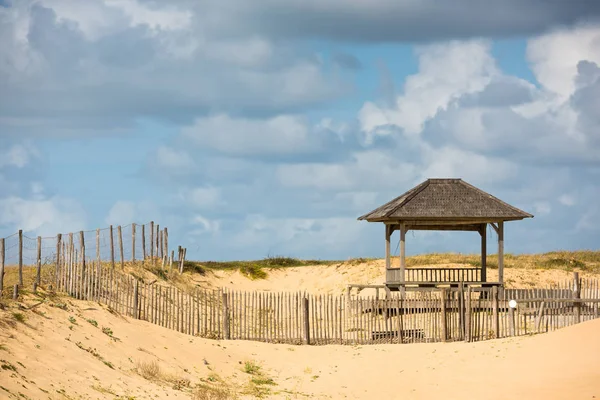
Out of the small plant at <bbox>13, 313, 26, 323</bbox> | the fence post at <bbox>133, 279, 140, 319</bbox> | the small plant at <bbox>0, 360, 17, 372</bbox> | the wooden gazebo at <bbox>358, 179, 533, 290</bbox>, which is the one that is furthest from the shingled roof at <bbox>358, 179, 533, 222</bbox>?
the small plant at <bbox>0, 360, 17, 372</bbox>

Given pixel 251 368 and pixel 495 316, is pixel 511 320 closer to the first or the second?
pixel 495 316

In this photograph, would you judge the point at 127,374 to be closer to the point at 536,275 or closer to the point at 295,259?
the point at 536,275

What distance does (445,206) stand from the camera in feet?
116

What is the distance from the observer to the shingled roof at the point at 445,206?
34906 millimetres

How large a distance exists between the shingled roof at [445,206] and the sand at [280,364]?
801 cm

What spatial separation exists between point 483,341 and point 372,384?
6.17 m

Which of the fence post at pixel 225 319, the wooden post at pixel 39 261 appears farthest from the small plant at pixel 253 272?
the wooden post at pixel 39 261

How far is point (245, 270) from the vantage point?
167 feet

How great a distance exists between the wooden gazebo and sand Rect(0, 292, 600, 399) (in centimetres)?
781

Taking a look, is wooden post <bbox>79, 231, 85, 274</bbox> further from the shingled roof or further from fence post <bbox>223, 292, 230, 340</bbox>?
the shingled roof

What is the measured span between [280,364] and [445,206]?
494 inches

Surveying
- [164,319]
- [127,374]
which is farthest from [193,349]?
[127,374]

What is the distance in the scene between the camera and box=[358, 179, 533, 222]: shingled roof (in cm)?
3491

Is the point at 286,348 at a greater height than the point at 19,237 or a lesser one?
lesser
